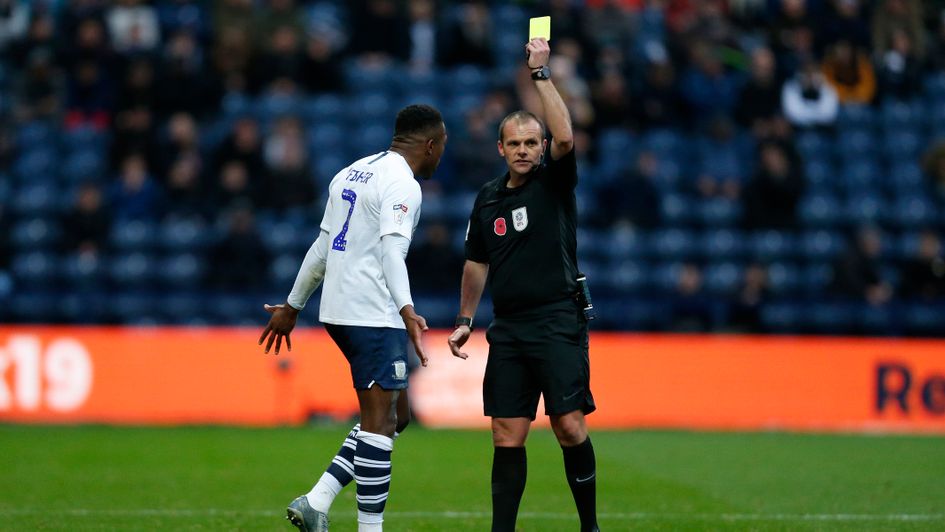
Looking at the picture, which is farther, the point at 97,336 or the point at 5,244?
the point at 5,244

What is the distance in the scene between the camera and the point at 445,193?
18.3 meters

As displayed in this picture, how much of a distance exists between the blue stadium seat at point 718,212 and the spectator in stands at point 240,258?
589 cm

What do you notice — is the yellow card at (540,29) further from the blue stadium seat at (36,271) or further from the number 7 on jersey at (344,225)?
the blue stadium seat at (36,271)

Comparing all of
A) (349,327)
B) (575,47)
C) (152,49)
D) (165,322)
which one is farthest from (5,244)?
(349,327)

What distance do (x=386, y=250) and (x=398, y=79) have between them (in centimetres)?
1313

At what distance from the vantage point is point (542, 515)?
8.54 m

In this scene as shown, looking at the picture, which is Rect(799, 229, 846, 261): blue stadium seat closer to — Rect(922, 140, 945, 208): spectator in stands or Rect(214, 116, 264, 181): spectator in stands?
Rect(922, 140, 945, 208): spectator in stands

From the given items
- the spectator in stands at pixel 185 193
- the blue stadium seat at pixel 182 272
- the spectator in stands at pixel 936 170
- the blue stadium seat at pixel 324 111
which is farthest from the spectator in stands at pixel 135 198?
the spectator in stands at pixel 936 170

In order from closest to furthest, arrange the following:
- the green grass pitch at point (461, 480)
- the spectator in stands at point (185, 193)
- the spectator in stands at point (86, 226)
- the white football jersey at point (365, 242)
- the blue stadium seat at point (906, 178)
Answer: the white football jersey at point (365, 242)
the green grass pitch at point (461, 480)
the spectator in stands at point (86, 226)
the spectator in stands at point (185, 193)
the blue stadium seat at point (906, 178)

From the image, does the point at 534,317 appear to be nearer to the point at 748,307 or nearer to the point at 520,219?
the point at 520,219

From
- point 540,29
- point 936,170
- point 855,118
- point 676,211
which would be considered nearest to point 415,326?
point 540,29

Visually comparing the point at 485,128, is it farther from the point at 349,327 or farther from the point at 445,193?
the point at 349,327

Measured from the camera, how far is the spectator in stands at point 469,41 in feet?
65.6

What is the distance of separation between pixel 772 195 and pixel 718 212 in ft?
2.56
